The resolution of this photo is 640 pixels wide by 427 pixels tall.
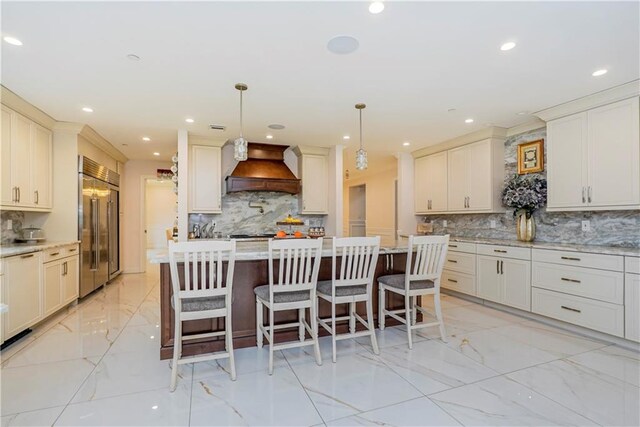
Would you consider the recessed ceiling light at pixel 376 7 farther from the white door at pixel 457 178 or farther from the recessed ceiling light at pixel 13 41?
the white door at pixel 457 178

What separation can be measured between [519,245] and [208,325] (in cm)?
359

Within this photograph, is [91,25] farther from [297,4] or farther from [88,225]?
[88,225]

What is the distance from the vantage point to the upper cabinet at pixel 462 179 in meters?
4.47

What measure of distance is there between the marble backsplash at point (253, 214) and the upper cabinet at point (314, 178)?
34 cm

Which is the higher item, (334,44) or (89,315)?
(334,44)

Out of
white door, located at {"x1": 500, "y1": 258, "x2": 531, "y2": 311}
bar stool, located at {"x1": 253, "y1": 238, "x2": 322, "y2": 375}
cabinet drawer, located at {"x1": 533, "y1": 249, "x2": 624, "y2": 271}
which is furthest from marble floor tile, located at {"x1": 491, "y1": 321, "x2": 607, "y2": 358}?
bar stool, located at {"x1": 253, "y1": 238, "x2": 322, "y2": 375}

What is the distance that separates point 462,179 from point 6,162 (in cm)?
574

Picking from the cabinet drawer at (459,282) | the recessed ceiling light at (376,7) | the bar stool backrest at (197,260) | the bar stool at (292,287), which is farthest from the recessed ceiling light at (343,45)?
the cabinet drawer at (459,282)

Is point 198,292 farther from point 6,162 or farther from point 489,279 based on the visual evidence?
point 489,279

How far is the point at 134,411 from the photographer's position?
1920 millimetres

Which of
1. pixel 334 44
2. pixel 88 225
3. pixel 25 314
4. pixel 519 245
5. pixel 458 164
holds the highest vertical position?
pixel 334 44

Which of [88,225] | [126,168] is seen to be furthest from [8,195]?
[126,168]

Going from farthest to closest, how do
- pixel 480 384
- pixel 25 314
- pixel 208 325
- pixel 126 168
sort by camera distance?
pixel 126 168 → pixel 25 314 → pixel 208 325 → pixel 480 384

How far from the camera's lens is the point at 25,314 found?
3.06m
